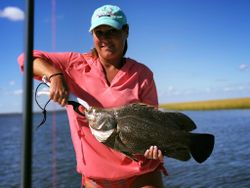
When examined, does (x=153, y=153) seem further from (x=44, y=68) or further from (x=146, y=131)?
(x=44, y=68)

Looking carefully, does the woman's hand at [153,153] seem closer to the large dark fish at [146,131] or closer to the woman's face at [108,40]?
the large dark fish at [146,131]

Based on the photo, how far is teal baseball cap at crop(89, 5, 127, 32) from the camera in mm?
3264

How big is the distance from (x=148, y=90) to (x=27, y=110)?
1833 millimetres

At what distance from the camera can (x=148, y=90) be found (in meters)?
3.49

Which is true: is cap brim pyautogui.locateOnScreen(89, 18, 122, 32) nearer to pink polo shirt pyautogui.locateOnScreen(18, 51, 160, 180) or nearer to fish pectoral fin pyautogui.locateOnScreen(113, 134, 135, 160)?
pink polo shirt pyautogui.locateOnScreen(18, 51, 160, 180)

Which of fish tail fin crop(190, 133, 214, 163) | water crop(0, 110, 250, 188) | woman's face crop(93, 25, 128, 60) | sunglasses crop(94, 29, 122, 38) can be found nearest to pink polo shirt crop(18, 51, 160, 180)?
woman's face crop(93, 25, 128, 60)

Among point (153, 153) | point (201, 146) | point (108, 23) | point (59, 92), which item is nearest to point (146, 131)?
point (153, 153)

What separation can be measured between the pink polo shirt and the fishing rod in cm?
149

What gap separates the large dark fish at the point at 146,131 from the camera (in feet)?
10.2

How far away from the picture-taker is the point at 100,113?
3.11 m

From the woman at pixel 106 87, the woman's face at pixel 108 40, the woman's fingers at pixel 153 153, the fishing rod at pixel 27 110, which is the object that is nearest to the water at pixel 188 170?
the woman at pixel 106 87

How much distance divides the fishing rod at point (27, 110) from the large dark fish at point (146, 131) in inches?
52.4

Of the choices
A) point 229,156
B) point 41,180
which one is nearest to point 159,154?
point 41,180

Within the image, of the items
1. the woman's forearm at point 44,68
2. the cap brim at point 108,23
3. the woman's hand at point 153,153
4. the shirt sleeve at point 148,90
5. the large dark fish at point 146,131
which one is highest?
the cap brim at point 108,23
